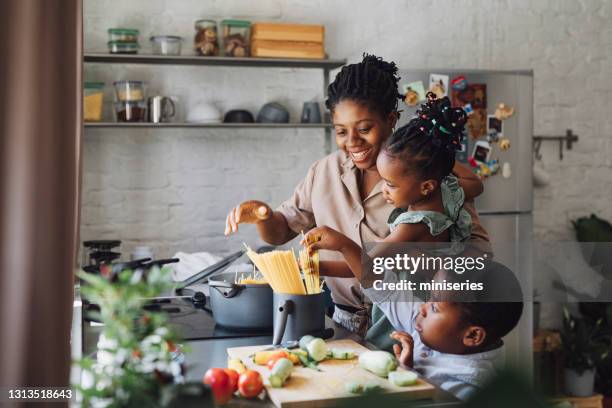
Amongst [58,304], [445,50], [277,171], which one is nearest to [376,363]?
[58,304]

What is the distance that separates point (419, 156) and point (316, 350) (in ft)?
1.68

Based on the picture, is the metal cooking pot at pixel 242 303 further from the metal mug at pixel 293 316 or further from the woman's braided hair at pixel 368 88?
the woman's braided hair at pixel 368 88

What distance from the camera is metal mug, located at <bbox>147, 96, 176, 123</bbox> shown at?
11.2 ft

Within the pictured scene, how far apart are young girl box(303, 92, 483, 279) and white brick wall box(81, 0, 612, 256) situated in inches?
87.3

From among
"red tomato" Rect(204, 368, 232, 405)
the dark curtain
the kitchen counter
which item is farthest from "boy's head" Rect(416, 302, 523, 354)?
the dark curtain

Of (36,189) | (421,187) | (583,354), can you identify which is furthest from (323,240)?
(583,354)

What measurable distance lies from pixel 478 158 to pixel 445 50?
31.8 inches

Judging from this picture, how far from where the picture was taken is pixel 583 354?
337cm

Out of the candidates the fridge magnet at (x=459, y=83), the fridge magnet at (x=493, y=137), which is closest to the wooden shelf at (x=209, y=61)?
the fridge magnet at (x=459, y=83)

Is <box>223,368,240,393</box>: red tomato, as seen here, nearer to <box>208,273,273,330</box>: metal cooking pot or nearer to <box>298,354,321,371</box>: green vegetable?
<box>298,354,321,371</box>: green vegetable

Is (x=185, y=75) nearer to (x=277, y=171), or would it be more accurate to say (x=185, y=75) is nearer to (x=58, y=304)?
(x=277, y=171)

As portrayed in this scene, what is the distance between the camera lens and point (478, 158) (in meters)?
3.50

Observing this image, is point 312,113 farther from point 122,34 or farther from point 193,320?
point 193,320

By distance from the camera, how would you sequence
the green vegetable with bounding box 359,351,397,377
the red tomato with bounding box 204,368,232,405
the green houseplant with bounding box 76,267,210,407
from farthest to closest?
the green vegetable with bounding box 359,351,397,377 → the red tomato with bounding box 204,368,232,405 → the green houseplant with bounding box 76,267,210,407
